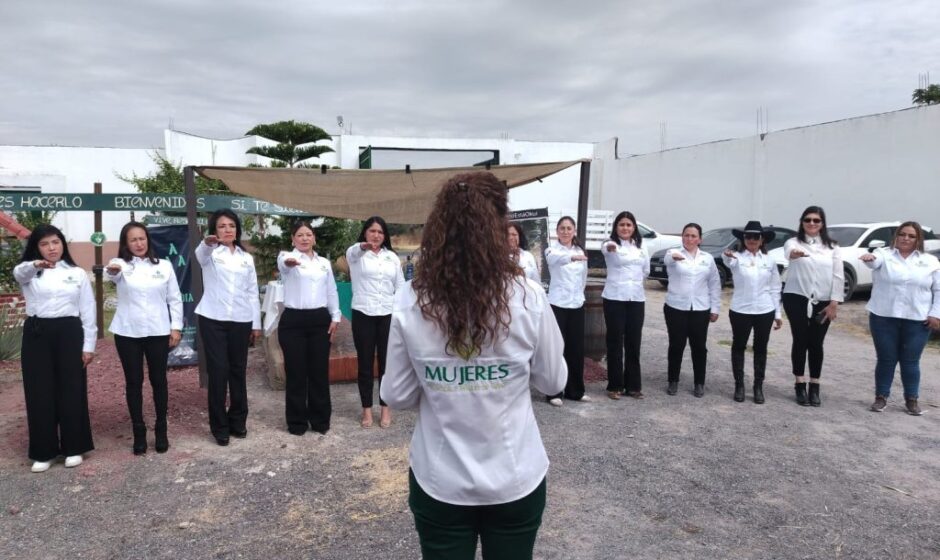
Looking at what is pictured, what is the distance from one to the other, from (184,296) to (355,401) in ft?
7.88

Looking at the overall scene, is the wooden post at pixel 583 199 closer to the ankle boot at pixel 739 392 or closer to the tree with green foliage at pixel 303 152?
the ankle boot at pixel 739 392

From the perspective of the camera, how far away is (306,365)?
16.4 feet

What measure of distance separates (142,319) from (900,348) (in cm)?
619

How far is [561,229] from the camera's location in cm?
577

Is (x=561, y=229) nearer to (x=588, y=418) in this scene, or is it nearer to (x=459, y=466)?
(x=588, y=418)

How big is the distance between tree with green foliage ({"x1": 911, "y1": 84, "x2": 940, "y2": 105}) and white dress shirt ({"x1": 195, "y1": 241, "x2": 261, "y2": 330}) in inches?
999

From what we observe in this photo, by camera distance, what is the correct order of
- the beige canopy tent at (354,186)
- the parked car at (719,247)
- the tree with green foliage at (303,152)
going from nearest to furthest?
the beige canopy tent at (354,186) → the parked car at (719,247) → the tree with green foliage at (303,152)

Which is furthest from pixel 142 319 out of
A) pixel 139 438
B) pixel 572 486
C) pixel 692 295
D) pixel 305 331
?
pixel 692 295

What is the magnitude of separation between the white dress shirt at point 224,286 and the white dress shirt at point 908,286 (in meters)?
5.32

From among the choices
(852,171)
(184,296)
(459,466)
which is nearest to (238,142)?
(184,296)

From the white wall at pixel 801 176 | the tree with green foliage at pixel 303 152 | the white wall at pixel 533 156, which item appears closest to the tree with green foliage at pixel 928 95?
the white wall at pixel 801 176

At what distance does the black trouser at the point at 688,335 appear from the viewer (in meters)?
5.86

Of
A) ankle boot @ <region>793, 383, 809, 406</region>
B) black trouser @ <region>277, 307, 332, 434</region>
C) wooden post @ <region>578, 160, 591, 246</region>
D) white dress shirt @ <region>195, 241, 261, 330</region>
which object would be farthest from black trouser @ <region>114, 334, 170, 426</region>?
ankle boot @ <region>793, 383, 809, 406</region>

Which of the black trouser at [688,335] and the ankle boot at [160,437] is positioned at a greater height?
the black trouser at [688,335]
